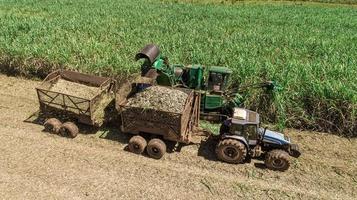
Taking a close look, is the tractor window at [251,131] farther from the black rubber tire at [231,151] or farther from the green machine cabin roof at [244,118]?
the black rubber tire at [231,151]

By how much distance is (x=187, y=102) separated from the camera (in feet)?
30.5

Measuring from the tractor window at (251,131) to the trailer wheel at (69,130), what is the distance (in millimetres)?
4844

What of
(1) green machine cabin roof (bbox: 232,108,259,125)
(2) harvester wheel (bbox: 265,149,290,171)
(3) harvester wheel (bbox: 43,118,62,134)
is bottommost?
(2) harvester wheel (bbox: 265,149,290,171)

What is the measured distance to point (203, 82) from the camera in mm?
11094

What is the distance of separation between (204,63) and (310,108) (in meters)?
4.31

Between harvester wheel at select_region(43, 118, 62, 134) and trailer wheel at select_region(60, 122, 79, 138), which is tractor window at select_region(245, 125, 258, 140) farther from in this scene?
harvester wheel at select_region(43, 118, 62, 134)

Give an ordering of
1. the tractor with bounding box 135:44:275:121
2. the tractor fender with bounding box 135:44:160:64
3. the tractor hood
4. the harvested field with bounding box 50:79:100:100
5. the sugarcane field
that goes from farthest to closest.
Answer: the harvested field with bounding box 50:79:100:100, the tractor with bounding box 135:44:275:121, the tractor fender with bounding box 135:44:160:64, the tractor hood, the sugarcane field

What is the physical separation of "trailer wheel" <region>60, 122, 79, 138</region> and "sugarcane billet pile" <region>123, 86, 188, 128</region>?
5.35 feet

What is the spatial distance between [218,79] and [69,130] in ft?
15.1

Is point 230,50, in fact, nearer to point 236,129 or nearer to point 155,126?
point 236,129

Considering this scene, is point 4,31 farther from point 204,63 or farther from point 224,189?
point 224,189

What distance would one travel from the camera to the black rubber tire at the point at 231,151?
871 cm

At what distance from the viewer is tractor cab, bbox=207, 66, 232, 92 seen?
10.4 metres

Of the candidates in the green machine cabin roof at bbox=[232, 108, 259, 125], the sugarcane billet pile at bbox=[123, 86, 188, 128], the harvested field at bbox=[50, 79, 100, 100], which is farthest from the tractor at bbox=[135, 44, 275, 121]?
the harvested field at bbox=[50, 79, 100, 100]
